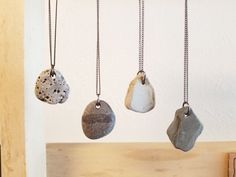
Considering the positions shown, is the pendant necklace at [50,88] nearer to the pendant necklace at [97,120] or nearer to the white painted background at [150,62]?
the pendant necklace at [97,120]

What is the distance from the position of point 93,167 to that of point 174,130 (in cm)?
36

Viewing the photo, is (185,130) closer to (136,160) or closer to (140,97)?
(140,97)

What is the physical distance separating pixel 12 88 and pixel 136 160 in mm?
430

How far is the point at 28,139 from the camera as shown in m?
0.89

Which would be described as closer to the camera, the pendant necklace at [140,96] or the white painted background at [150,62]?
the pendant necklace at [140,96]

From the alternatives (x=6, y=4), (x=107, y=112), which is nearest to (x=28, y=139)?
(x=107, y=112)

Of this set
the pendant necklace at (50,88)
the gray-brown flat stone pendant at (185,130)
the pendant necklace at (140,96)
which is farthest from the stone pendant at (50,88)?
the gray-brown flat stone pendant at (185,130)

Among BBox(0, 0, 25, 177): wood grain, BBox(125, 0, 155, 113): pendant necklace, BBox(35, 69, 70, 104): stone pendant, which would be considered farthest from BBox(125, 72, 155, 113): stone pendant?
BBox(0, 0, 25, 177): wood grain

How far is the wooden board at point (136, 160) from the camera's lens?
1087mm

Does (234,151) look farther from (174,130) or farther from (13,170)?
(13,170)

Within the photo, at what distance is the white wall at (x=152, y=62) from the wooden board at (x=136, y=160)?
26 millimetres

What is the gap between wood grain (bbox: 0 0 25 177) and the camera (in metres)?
0.84

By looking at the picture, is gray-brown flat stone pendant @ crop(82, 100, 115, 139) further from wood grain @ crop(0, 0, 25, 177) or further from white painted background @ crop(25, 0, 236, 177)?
white painted background @ crop(25, 0, 236, 177)

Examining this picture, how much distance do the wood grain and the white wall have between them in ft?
0.75
